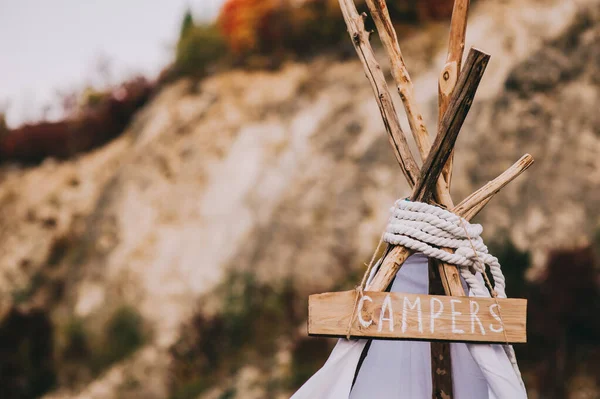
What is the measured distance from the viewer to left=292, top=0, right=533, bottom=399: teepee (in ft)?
6.53

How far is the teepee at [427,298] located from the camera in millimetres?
1991

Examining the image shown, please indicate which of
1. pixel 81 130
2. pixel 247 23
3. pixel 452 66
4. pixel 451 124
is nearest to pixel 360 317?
pixel 451 124

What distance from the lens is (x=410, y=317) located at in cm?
198

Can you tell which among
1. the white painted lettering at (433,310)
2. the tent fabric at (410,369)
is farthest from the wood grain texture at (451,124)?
the white painted lettering at (433,310)

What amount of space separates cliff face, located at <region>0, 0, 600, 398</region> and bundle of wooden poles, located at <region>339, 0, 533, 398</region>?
4.71 metres

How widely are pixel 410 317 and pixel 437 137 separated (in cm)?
62

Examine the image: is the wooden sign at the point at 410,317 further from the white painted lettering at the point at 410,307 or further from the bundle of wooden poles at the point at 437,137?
the bundle of wooden poles at the point at 437,137

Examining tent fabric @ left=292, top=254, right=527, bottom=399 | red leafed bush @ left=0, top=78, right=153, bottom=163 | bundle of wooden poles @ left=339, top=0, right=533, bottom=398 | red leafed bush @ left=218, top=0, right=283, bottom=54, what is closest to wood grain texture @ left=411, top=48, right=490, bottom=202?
bundle of wooden poles @ left=339, top=0, right=533, bottom=398

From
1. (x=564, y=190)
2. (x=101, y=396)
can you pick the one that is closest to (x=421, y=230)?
(x=564, y=190)

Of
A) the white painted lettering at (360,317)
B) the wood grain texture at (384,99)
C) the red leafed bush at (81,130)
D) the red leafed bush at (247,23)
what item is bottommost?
the white painted lettering at (360,317)

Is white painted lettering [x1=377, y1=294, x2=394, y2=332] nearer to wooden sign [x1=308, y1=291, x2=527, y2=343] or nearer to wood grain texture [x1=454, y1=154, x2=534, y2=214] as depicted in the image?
wooden sign [x1=308, y1=291, x2=527, y2=343]

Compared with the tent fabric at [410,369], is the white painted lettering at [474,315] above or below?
above

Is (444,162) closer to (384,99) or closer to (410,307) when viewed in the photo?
(384,99)

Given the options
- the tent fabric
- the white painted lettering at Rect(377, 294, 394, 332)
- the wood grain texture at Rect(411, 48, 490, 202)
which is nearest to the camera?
the white painted lettering at Rect(377, 294, 394, 332)
